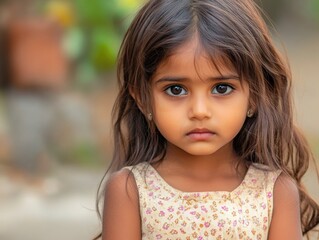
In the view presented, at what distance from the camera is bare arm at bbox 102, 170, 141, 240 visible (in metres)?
3.34

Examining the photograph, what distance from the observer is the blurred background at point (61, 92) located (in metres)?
7.43

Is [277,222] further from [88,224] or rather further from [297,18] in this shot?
[297,18]

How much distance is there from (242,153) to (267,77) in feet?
0.81

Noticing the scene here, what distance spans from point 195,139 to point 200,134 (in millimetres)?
20

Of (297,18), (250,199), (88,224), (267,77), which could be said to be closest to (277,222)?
(250,199)

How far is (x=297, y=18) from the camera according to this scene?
8.52m

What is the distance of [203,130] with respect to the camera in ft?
10.5

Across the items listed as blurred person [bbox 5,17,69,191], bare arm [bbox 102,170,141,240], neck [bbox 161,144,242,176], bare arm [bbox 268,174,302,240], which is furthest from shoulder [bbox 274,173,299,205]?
blurred person [bbox 5,17,69,191]

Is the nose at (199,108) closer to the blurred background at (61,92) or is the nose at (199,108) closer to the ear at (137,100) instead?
the ear at (137,100)

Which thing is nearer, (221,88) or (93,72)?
(221,88)

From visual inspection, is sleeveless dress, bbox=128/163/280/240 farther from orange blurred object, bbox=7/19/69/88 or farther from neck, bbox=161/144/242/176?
orange blurred object, bbox=7/19/69/88

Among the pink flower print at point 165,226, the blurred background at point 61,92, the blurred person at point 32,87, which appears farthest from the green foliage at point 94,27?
the pink flower print at point 165,226

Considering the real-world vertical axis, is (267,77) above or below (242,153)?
above

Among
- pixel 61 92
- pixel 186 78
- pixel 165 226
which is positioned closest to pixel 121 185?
pixel 165 226
